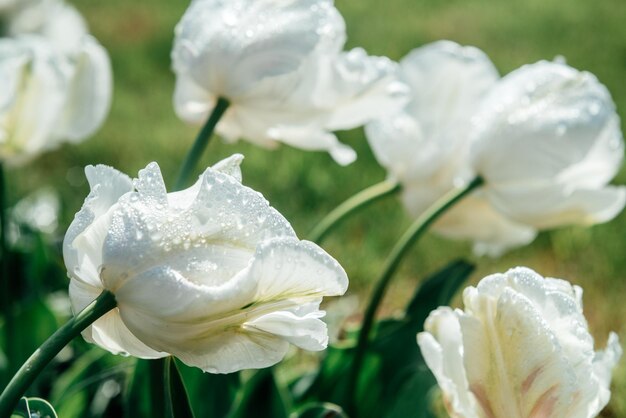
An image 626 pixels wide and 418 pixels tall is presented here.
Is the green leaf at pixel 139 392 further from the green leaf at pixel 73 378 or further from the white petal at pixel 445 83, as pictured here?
the white petal at pixel 445 83

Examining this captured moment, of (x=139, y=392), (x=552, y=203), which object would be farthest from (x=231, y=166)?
(x=552, y=203)

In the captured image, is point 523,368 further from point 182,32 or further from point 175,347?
point 182,32

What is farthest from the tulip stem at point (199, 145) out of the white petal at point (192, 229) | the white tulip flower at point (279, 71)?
the white petal at point (192, 229)

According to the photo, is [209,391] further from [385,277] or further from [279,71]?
[279,71]

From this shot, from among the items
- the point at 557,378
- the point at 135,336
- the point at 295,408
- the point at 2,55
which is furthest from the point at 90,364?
the point at 557,378

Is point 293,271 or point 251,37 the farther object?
point 251,37

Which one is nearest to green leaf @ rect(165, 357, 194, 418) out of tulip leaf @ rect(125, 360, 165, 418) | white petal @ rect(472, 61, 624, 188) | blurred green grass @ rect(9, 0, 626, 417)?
tulip leaf @ rect(125, 360, 165, 418)
